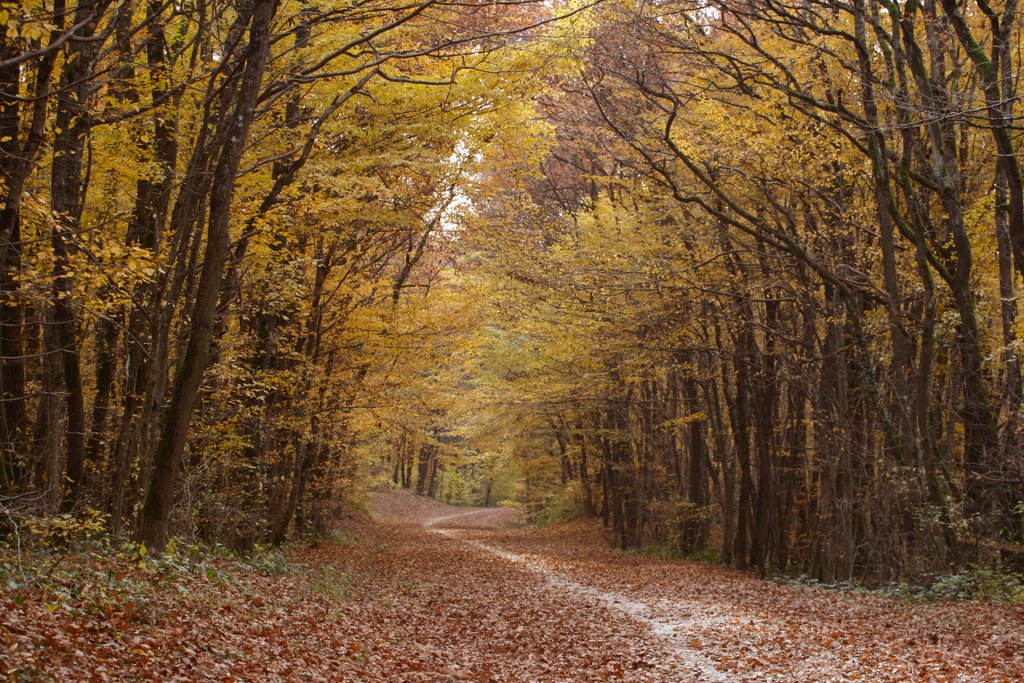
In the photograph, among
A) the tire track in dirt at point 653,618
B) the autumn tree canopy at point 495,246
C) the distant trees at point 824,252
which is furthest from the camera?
the distant trees at point 824,252

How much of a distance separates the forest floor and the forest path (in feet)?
0.13

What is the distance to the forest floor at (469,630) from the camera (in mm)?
6273

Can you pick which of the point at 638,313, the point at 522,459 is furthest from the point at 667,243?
the point at 522,459

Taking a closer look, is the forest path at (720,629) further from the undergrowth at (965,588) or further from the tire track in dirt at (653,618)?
the undergrowth at (965,588)

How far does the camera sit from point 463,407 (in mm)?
23562

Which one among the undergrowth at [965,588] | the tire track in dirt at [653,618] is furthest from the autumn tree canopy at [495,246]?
the tire track in dirt at [653,618]

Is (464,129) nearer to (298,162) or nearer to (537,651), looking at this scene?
(298,162)

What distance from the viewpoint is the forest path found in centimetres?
793

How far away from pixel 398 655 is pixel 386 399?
929 cm

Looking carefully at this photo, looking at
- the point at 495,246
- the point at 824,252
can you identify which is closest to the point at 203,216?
the point at 495,246

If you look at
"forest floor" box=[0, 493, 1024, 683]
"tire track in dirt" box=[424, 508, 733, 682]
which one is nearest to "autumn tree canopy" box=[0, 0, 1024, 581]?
"forest floor" box=[0, 493, 1024, 683]

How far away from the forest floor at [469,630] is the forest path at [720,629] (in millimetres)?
39

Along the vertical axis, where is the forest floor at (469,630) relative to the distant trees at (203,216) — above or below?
below

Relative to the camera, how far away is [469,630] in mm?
10805
